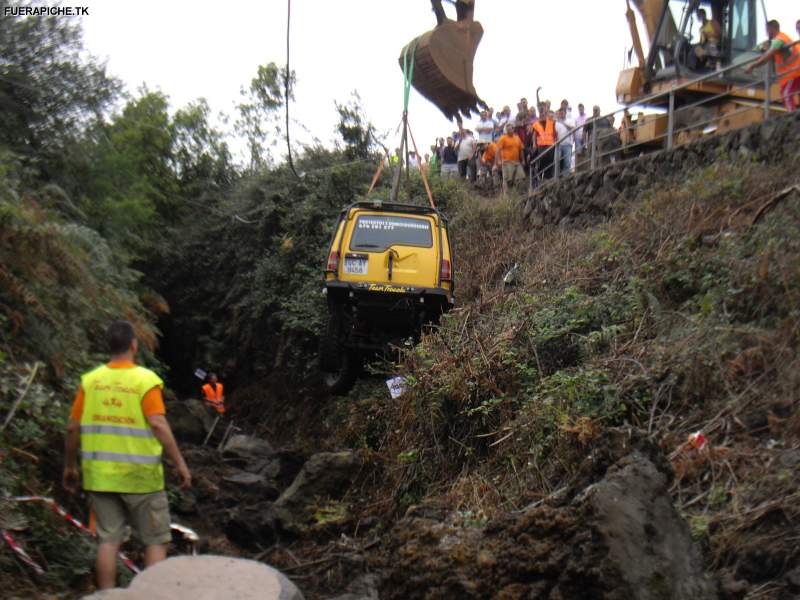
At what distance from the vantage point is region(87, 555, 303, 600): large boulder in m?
5.09

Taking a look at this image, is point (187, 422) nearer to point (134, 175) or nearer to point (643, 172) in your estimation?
point (134, 175)

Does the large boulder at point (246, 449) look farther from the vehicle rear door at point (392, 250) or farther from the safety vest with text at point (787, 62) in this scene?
the safety vest with text at point (787, 62)

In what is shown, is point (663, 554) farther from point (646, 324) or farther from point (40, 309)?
point (40, 309)

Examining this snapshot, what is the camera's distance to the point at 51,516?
7.47 m

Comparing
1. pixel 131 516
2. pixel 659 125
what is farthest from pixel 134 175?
pixel 131 516

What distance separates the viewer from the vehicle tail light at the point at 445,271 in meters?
13.5

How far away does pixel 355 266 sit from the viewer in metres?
13.5

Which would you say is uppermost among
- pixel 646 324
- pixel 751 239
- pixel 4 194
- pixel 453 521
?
pixel 4 194

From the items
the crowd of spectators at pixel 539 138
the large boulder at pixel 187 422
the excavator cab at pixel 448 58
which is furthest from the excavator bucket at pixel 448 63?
the large boulder at pixel 187 422

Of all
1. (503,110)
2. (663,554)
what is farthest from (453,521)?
(503,110)

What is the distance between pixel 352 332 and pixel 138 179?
34.0 feet

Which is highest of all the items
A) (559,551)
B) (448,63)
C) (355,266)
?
(448,63)

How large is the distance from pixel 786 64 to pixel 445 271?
213 inches

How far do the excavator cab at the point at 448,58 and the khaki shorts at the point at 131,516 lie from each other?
10382 millimetres
